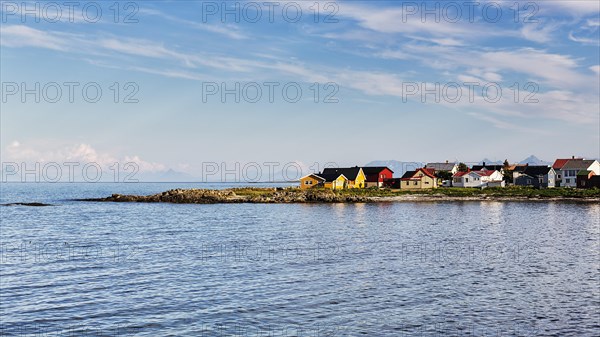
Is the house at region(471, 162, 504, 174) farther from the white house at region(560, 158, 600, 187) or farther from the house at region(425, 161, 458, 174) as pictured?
the white house at region(560, 158, 600, 187)

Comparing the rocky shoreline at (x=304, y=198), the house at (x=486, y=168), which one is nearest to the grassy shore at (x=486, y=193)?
the rocky shoreline at (x=304, y=198)

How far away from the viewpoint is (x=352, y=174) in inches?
5217

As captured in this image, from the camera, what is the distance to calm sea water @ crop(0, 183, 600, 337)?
875 inches

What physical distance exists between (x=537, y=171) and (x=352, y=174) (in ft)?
160

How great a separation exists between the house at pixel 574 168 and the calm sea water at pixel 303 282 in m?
78.9

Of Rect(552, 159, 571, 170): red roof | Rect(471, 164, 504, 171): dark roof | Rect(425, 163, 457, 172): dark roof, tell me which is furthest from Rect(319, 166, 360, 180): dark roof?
Rect(552, 159, 571, 170): red roof

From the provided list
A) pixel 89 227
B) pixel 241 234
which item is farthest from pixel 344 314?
pixel 89 227

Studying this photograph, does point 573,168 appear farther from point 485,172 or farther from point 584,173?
point 485,172

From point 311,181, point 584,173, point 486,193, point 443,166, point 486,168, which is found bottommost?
point 486,193

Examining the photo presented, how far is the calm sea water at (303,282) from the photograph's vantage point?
72.9 ft

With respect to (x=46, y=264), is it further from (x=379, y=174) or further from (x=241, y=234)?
(x=379, y=174)

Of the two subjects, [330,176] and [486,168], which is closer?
[330,176]

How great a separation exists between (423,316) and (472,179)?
11654 cm

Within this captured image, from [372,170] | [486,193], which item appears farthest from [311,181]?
[486,193]
